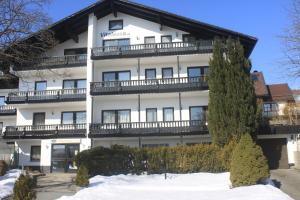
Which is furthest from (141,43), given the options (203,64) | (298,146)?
(298,146)

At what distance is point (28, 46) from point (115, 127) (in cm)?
1218

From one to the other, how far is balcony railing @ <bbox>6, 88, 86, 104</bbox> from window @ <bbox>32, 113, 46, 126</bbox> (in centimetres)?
183

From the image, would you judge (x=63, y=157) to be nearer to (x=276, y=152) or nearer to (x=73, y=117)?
(x=73, y=117)

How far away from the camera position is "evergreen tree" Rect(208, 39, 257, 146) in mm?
25234

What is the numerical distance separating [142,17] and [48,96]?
11.0 meters

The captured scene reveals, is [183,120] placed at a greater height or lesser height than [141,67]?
lesser

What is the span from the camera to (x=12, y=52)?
2122 centimetres

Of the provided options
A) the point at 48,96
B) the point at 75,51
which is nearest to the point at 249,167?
the point at 48,96

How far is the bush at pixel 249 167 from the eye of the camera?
16.8 m

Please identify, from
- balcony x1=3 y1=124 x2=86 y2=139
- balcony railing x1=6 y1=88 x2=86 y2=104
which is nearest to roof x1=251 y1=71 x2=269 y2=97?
balcony railing x1=6 y1=88 x2=86 y2=104

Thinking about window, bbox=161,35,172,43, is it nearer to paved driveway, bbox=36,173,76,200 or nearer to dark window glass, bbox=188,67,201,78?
dark window glass, bbox=188,67,201,78

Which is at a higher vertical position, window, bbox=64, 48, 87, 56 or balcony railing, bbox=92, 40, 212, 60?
window, bbox=64, 48, 87, 56

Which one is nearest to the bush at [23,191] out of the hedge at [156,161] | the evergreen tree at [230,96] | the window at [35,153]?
the hedge at [156,161]

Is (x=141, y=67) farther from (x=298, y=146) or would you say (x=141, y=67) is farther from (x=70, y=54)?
(x=298, y=146)
